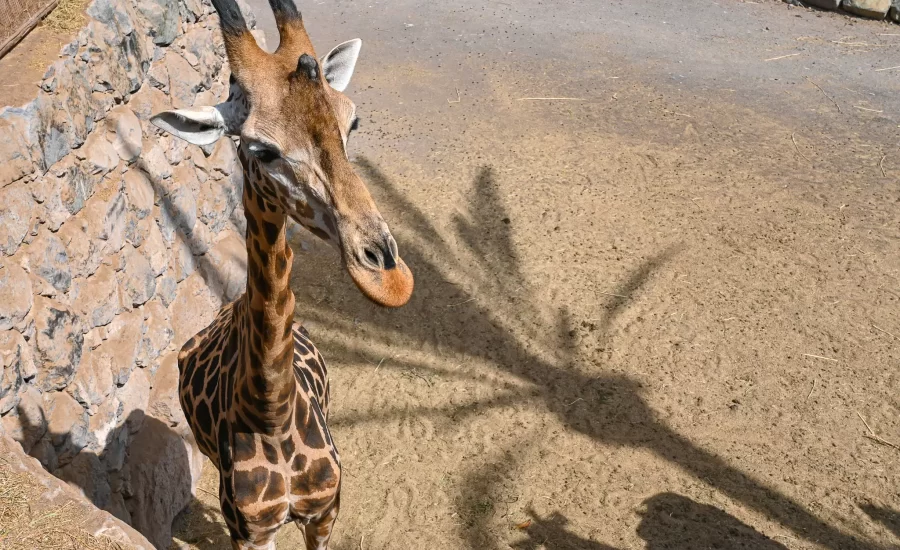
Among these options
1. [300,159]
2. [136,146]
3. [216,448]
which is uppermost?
[300,159]

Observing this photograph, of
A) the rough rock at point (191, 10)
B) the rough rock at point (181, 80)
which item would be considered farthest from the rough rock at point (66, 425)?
the rough rock at point (191, 10)

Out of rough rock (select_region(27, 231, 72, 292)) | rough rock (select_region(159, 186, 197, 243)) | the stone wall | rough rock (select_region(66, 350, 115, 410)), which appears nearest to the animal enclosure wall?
the stone wall

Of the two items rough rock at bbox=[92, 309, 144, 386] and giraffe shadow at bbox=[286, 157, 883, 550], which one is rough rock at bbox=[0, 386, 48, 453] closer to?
rough rock at bbox=[92, 309, 144, 386]

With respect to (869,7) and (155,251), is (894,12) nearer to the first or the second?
(869,7)

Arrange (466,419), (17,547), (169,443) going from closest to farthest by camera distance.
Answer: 1. (17,547)
2. (169,443)
3. (466,419)

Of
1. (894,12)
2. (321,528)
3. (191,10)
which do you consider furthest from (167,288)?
(894,12)

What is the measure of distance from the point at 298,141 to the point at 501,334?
3831 mm

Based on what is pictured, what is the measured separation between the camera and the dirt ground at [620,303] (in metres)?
5.11

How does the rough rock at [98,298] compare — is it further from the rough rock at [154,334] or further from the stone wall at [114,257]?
the rough rock at [154,334]

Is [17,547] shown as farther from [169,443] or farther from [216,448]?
[169,443]

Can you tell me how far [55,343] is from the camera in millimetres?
4191

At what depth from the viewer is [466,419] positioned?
5.71m

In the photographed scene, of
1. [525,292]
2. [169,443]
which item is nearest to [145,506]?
[169,443]

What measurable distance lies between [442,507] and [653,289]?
274 cm
